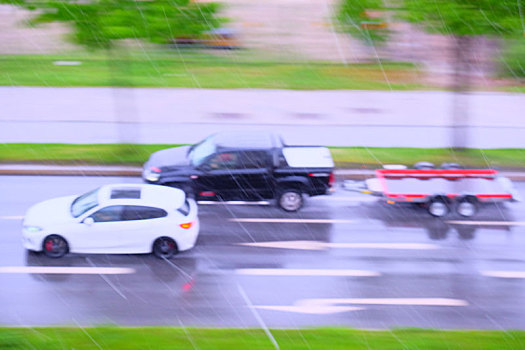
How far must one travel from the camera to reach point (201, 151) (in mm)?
13203

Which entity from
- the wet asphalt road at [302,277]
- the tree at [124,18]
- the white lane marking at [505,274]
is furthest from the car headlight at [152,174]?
the white lane marking at [505,274]

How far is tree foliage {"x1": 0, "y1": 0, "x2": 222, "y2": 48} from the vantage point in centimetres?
1305

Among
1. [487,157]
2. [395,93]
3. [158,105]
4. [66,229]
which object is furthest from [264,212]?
[395,93]

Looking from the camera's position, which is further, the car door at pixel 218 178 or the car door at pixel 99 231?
the car door at pixel 218 178

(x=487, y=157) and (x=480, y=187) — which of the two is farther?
(x=487, y=157)

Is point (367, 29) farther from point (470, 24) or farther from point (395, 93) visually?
point (395, 93)

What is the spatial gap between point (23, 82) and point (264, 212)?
41.2 feet

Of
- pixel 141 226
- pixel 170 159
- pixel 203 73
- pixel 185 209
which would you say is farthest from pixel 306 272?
pixel 203 73

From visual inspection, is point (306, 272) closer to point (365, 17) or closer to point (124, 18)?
point (124, 18)

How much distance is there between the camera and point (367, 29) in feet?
49.1

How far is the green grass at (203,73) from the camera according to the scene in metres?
21.3

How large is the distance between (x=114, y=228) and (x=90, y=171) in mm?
4584

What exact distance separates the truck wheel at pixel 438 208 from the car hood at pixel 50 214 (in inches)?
290

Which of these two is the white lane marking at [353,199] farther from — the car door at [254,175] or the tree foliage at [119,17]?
the tree foliage at [119,17]
